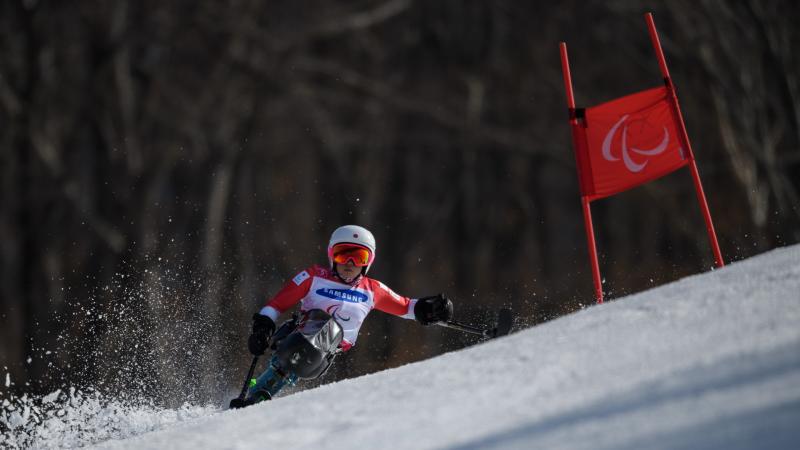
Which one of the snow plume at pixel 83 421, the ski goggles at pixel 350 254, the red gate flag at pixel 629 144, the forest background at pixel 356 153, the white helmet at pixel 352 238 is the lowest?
the snow plume at pixel 83 421

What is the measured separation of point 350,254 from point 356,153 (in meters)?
22.6

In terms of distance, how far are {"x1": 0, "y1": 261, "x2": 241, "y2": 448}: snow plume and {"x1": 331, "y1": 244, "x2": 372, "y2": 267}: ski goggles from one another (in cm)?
139

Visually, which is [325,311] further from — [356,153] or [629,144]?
[356,153]

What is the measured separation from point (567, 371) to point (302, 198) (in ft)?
84.3

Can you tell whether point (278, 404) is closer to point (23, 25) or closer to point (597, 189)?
point (597, 189)

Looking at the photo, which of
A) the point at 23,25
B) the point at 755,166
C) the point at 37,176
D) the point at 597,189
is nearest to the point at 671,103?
the point at 597,189

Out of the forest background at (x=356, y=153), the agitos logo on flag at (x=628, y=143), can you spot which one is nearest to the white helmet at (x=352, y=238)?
the agitos logo on flag at (x=628, y=143)

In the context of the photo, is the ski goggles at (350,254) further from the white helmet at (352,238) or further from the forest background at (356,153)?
the forest background at (356,153)

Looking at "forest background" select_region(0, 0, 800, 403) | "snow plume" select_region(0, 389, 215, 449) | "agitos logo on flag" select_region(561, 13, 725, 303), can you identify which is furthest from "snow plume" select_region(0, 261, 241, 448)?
"agitos logo on flag" select_region(561, 13, 725, 303)

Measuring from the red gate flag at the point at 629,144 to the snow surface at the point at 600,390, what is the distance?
1.96 m

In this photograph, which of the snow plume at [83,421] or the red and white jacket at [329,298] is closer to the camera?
the red and white jacket at [329,298]

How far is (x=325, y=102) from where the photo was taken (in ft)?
93.5

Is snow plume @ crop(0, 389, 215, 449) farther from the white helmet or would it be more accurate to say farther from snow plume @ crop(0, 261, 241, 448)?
the white helmet

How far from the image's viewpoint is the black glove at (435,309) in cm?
686
